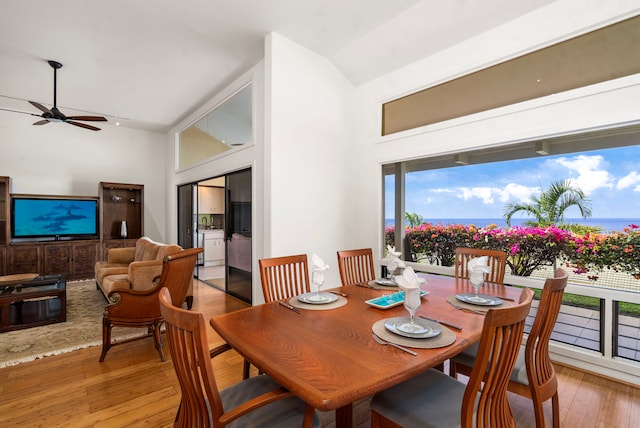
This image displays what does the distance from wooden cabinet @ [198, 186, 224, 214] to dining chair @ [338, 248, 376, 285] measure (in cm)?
512

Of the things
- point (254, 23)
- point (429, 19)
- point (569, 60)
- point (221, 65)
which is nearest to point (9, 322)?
point (221, 65)

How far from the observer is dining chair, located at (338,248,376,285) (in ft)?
8.55

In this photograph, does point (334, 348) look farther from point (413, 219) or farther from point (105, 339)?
point (413, 219)

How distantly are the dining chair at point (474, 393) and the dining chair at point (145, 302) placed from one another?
205cm

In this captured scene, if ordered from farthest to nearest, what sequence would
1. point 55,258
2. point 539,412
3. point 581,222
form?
point 55,258, point 581,222, point 539,412

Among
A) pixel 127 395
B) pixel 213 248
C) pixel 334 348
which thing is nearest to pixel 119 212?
pixel 213 248

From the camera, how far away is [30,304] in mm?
3980

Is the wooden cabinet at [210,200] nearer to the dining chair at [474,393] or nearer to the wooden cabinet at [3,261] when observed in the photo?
the wooden cabinet at [3,261]

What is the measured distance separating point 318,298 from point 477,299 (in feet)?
3.22

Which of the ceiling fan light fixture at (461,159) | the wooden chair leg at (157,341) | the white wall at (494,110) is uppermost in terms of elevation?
the white wall at (494,110)

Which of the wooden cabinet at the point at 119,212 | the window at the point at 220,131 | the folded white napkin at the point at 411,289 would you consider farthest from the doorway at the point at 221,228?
the folded white napkin at the point at 411,289

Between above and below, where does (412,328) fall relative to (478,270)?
below

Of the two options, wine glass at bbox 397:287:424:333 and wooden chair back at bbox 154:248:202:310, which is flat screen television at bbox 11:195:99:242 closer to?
wooden chair back at bbox 154:248:202:310

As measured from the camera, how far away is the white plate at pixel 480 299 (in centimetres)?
179
